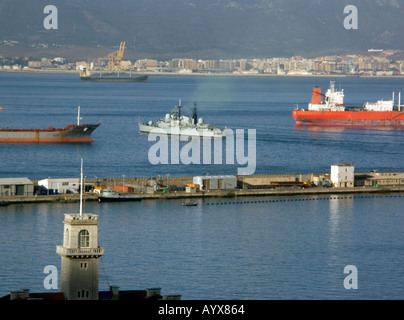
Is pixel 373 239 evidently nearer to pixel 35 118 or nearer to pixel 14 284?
pixel 14 284

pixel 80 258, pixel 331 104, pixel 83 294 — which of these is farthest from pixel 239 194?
pixel 331 104

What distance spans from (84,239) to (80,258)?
32 centimetres

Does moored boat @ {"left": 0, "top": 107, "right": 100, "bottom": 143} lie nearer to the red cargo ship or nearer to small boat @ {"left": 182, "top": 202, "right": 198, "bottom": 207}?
the red cargo ship

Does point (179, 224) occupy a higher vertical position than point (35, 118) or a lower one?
lower

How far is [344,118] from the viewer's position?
74500 millimetres

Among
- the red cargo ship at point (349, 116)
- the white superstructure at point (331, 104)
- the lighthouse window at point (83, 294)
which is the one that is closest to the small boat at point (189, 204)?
the lighthouse window at point (83, 294)

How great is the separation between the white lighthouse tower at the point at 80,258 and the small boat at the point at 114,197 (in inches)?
679

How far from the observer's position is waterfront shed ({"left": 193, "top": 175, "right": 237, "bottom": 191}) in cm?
3712

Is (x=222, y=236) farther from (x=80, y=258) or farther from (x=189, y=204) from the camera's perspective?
(x=80, y=258)

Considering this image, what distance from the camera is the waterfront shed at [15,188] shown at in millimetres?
34500

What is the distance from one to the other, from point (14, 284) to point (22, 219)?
9.07 metres
